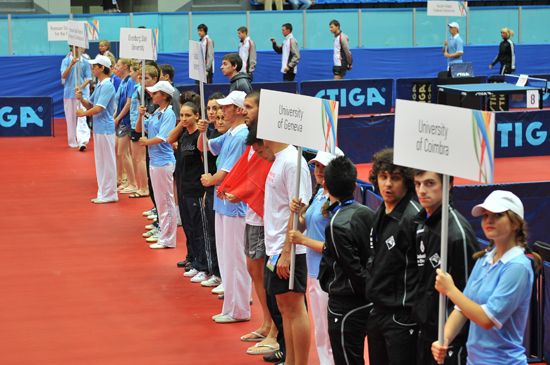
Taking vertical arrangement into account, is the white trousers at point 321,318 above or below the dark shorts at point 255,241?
below

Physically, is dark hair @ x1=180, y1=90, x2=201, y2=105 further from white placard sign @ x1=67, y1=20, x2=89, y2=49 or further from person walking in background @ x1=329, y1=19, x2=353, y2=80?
person walking in background @ x1=329, y1=19, x2=353, y2=80

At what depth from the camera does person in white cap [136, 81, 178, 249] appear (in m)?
12.2

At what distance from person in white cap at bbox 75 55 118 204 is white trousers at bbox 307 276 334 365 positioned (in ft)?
27.3

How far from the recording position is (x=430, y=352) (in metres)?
5.77

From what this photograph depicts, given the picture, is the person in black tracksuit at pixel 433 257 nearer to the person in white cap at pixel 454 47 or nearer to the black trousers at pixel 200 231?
the black trousers at pixel 200 231

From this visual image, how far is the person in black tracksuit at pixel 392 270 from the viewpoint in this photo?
19.5 feet

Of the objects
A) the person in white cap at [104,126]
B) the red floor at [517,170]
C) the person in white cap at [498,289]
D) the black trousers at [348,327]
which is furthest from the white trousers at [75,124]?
the person in white cap at [498,289]

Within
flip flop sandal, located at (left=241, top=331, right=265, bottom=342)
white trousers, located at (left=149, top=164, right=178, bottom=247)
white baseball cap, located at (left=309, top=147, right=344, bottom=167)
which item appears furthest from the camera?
white trousers, located at (left=149, top=164, right=178, bottom=247)

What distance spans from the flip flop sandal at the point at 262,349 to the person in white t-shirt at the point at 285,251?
2.87ft

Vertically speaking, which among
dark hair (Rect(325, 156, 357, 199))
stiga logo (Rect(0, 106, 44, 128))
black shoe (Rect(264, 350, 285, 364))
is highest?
dark hair (Rect(325, 156, 357, 199))

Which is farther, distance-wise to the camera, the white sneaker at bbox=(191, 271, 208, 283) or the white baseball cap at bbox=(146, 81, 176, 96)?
the white baseball cap at bbox=(146, 81, 176, 96)

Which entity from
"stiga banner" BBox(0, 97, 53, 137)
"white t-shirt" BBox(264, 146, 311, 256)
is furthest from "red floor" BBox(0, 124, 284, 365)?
"stiga banner" BBox(0, 97, 53, 137)

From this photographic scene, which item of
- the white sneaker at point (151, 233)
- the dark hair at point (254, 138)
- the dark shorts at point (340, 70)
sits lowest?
the white sneaker at point (151, 233)

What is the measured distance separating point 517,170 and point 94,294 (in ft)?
29.8
